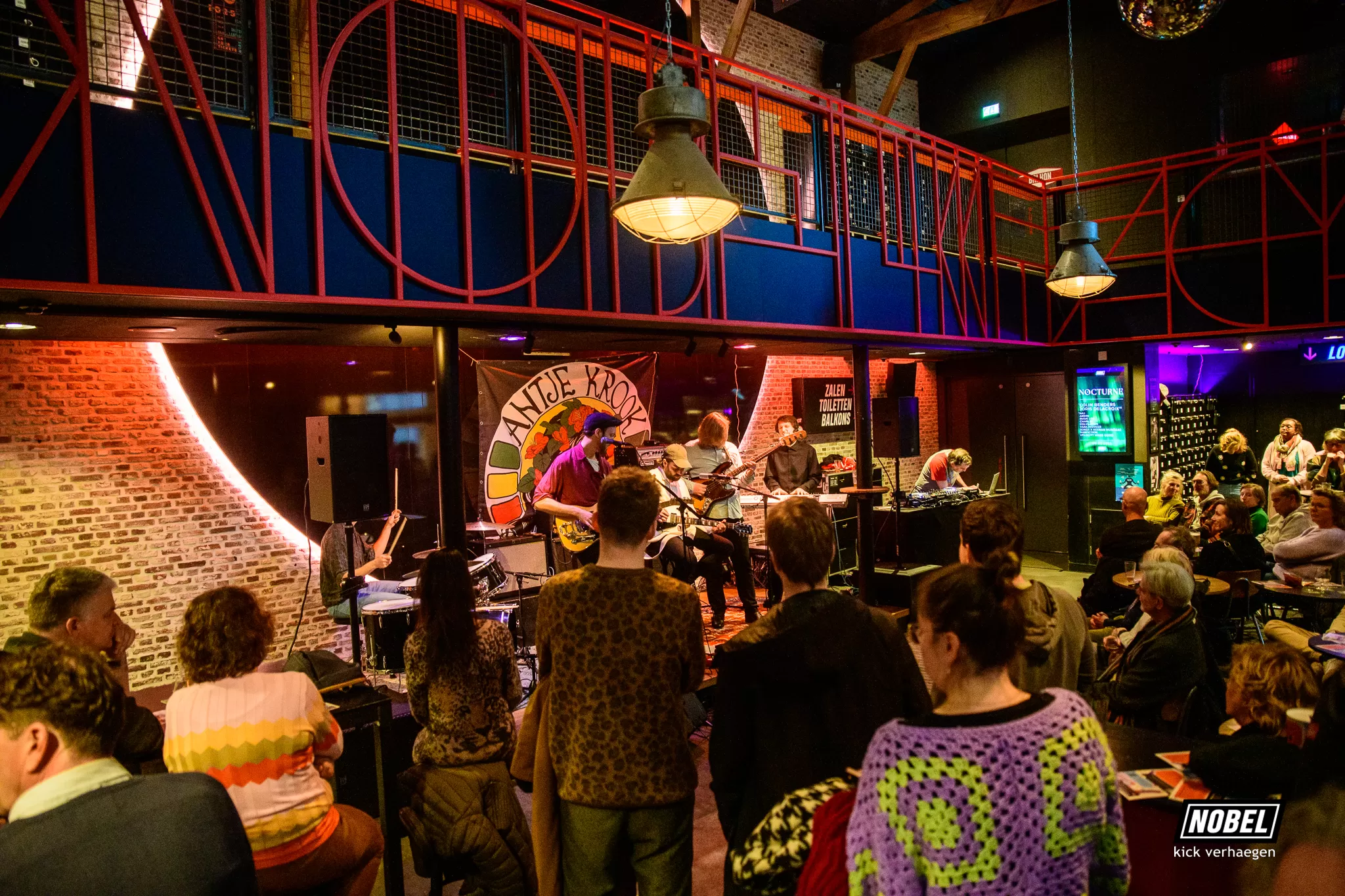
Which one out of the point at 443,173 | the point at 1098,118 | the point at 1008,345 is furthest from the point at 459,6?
the point at 1098,118

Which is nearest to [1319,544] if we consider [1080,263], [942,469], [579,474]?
[1080,263]

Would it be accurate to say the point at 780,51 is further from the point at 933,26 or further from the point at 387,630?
the point at 387,630

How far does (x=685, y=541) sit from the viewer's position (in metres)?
7.52

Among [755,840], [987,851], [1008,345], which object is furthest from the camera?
[1008,345]

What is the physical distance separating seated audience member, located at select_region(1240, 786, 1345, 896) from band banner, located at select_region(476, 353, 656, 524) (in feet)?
22.7

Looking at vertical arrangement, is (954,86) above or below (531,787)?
above

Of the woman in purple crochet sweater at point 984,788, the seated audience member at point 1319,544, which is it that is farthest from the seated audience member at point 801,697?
the seated audience member at point 1319,544

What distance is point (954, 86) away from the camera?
45.3 ft

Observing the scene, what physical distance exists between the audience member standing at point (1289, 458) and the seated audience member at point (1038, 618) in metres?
8.83

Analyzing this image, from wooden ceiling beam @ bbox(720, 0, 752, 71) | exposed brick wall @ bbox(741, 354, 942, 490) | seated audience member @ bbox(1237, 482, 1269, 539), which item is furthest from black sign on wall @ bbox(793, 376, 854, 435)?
seated audience member @ bbox(1237, 482, 1269, 539)

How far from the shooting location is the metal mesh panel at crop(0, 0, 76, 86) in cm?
370

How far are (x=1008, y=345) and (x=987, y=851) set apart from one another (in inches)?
399

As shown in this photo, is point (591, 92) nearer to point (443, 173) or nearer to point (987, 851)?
point (443, 173)

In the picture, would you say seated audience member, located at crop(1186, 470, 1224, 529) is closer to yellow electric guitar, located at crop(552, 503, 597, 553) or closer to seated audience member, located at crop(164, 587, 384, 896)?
yellow electric guitar, located at crop(552, 503, 597, 553)
